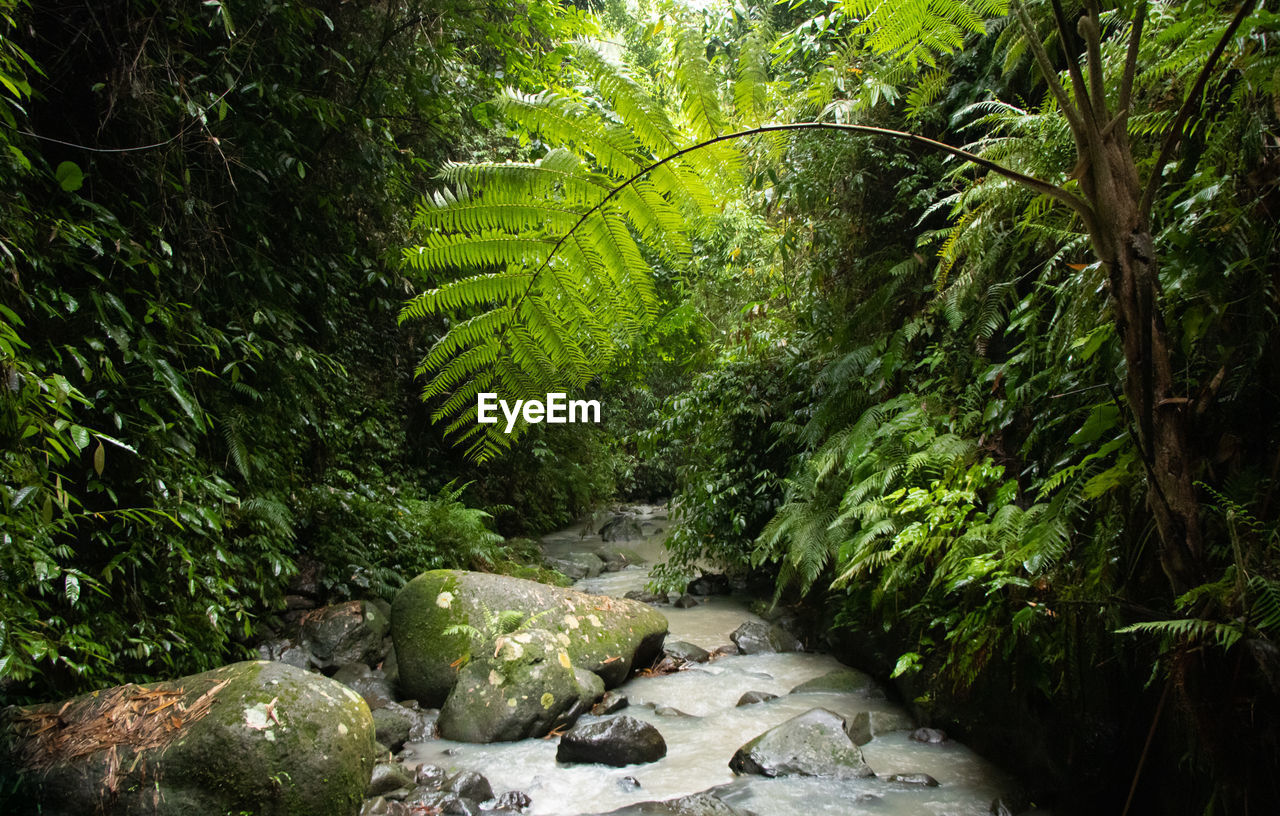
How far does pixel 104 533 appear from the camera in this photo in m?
2.80

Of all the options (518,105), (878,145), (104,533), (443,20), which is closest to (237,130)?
(443,20)

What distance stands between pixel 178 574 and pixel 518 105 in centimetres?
295

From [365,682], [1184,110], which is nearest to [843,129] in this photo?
[1184,110]

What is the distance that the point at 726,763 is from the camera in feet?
10.5

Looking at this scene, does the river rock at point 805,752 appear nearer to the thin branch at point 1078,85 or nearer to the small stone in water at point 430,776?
the small stone in water at point 430,776

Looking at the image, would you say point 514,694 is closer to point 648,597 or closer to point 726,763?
point 726,763

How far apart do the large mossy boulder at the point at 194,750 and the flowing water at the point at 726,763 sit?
838mm

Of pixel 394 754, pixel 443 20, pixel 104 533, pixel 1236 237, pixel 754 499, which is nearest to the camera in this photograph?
pixel 1236 237

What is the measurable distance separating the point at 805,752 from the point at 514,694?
1.62 m

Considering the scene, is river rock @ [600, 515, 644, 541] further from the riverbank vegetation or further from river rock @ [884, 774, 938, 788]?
river rock @ [884, 774, 938, 788]

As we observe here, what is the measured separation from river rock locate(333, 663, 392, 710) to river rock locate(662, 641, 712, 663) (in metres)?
1.98

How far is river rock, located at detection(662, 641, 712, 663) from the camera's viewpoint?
4.80m

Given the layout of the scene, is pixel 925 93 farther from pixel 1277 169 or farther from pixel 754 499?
pixel 754 499

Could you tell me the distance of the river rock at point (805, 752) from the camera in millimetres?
2969
